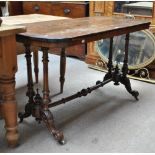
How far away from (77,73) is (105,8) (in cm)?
76

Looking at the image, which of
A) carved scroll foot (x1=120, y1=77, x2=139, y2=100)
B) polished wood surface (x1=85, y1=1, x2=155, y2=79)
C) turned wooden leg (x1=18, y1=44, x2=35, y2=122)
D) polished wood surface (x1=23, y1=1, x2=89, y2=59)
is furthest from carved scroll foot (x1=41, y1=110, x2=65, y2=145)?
polished wood surface (x1=23, y1=1, x2=89, y2=59)

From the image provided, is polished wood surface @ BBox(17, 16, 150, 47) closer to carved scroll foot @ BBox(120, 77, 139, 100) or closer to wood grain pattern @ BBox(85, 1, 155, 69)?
carved scroll foot @ BBox(120, 77, 139, 100)

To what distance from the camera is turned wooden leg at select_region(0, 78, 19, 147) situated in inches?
57.2

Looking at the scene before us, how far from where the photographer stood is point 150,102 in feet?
7.39

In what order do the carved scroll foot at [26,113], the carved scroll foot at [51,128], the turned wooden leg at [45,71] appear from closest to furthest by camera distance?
1. the turned wooden leg at [45,71]
2. the carved scroll foot at [51,128]
3. the carved scroll foot at [26,113]

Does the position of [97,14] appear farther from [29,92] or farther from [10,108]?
[10,108]

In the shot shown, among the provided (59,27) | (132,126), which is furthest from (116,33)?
(132,126)

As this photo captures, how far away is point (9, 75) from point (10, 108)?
21 cm

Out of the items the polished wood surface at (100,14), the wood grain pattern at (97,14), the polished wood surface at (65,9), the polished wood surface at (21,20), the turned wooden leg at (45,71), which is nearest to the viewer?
the turned wooden leg at (45,71)

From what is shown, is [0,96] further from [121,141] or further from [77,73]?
[77,73]

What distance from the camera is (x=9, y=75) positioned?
4.67 feet

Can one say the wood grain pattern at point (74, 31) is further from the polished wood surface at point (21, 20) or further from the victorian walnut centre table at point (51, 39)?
the polished wood surface at point (21, 20)

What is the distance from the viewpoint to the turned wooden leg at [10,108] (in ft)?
4.76

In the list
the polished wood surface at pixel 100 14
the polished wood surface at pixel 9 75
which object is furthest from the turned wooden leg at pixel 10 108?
the polished wood surface at pixel 100 14
